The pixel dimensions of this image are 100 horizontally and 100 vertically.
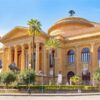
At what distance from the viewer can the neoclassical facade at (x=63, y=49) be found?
6750 cm

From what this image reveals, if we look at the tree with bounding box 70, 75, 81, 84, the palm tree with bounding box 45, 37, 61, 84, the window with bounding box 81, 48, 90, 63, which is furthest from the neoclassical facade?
the tree with bounding box 70, 75, 81, 84

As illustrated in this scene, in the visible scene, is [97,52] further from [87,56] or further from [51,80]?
[51,80]

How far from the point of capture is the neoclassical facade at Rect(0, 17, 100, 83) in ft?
221

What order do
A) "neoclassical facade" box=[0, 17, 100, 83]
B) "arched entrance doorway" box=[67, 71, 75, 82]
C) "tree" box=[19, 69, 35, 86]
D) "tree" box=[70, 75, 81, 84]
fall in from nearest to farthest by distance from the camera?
"tree" box=[19, 69, 35, 86] → "tree" box=[70, 75, 81, 84] → "neoclassical facade" box=[0, 17, 100, 83] → "arched entrance doorway" box=[67, 71, 75, 82]

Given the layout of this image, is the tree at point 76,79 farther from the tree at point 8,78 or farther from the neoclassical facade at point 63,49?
the tree at point 8,78

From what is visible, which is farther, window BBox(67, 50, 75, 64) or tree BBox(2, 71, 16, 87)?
window BBox(67, 50, 75, 64)

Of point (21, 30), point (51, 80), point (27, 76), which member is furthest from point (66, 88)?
point (21, 30)

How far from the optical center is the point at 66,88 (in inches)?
2122

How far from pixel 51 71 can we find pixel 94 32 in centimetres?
1282

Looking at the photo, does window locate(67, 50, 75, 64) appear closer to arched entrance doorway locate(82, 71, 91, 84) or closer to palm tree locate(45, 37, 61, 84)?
palm tree locate(45, 37, 61, 84)

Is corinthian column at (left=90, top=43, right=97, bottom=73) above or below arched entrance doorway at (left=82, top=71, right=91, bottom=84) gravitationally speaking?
above

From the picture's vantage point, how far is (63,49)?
7219 centimetres

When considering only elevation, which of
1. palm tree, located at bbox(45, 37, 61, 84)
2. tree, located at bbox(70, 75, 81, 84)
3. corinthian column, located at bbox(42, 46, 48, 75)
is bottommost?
tree, located at bbox(70, 75, 81, 84)

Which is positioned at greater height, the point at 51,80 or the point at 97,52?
the point at 97,52
